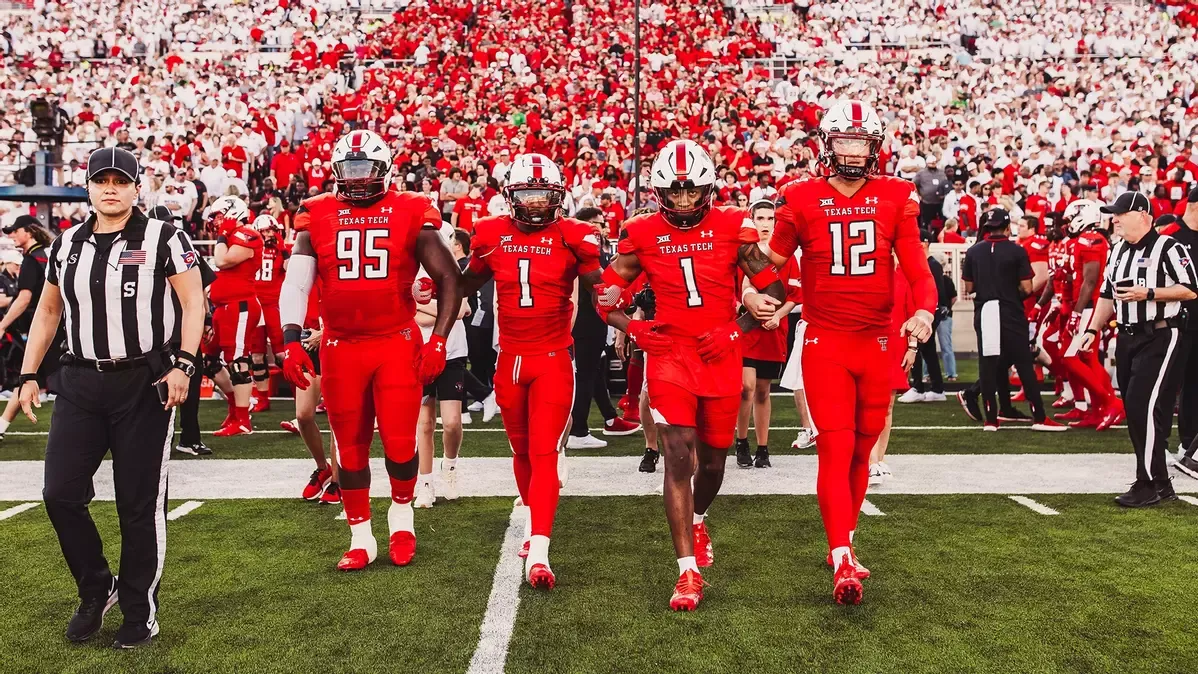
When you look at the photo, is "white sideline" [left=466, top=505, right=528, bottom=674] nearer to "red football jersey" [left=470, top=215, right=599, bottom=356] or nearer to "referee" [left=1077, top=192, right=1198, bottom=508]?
"red football jersey" [left=470, top=215, right=599, bottom=356]

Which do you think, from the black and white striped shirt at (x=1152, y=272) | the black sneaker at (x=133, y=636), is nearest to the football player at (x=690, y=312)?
the black sneaker at (x=133, y=636)

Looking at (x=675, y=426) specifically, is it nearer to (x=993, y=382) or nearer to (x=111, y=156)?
(x=111, y=156)

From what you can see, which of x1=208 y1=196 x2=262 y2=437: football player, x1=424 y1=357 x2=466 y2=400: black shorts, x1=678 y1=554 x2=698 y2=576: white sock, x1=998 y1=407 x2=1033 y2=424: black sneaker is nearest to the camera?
x1=678 y1=554 x2=698 y2=576: white sock

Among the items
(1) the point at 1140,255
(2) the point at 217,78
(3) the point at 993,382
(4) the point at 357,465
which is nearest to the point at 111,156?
(4) the point at 357,465

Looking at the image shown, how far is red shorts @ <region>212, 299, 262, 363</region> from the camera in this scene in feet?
28.2

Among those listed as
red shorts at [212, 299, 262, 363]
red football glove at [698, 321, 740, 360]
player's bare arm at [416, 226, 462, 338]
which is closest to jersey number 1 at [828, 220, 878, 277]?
red football glove at [698, 321, 740, 360]

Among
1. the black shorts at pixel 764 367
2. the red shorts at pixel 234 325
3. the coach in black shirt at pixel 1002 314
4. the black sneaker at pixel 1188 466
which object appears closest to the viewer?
the black sneaker at pixel 1188 466

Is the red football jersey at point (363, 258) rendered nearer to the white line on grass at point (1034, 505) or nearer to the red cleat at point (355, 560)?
Answer: the red cleat at point (355, 560)

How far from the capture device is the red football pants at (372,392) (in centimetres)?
464

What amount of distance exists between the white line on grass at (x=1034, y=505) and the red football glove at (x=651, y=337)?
2558 mm

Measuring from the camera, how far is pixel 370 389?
4.73 meters

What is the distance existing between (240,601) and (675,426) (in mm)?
1818

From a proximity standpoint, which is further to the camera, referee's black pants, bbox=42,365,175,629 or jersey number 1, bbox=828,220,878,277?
jersey number 1, bbox=828,220,878,277

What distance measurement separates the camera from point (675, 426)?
13.6 feet
